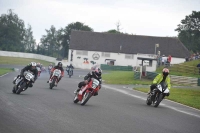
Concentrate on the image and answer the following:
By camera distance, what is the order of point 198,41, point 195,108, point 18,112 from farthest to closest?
point 198,41 → point 195,108 → point 18,112

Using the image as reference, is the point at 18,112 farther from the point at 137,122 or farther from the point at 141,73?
the point at 141,73

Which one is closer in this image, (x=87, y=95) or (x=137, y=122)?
(x=137, y=122)

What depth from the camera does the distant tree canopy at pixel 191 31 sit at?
114 m

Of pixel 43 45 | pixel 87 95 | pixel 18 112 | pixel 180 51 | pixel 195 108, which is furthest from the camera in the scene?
pixel 43 45

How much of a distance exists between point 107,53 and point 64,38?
30.6m

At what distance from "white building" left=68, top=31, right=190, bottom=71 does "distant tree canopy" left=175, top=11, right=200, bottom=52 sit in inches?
804

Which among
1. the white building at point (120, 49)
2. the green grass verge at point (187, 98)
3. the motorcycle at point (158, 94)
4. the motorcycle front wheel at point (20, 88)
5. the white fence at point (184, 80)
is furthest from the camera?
the white building at point (120, 49)

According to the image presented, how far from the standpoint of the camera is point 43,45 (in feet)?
563

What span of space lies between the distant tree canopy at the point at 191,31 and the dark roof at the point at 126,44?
66.2ft

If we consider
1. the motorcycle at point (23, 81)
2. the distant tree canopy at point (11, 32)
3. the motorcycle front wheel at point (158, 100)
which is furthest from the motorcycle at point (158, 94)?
the distant tree canopy at point (11, 32)

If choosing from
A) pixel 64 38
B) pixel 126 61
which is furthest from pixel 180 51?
pixel 64 38

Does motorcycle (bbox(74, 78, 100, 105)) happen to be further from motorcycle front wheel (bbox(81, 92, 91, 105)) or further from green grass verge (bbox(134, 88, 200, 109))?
green grass verge (bbox(134, 88, 200, 109))

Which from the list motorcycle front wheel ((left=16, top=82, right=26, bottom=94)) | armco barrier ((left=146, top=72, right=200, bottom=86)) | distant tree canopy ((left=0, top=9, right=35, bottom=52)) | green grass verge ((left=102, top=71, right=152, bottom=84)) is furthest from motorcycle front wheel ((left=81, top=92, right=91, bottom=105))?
distant tree canopy ((left=0, top=9, right=35, bottom=52))

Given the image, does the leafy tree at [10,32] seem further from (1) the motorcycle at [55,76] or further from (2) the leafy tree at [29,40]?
(1) the motorcycle at [55,76]
